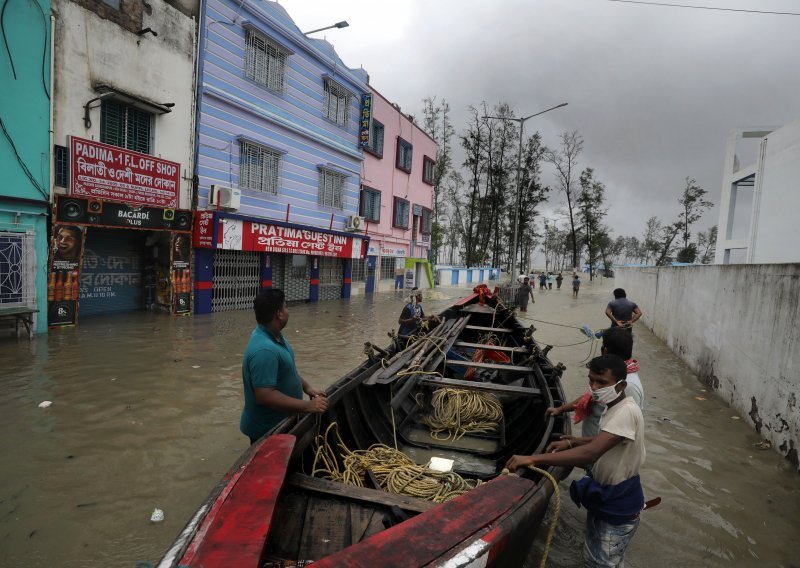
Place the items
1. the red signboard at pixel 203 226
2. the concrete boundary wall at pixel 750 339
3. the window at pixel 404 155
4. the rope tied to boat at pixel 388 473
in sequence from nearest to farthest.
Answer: the rope tied to boat at pixel 388 473 < the concrete boundary wall at pixel 750 339 < the red signboard at pixel 203 226 < the window at pixel 404 155

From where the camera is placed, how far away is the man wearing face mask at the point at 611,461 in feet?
7.62

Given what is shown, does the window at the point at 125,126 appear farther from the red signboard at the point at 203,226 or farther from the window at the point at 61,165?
the red signboard at the point at 203,226

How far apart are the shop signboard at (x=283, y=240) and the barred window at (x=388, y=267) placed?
3592mm

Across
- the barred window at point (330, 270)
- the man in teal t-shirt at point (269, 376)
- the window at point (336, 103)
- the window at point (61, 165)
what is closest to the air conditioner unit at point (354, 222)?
the barred window at point (330, 270)

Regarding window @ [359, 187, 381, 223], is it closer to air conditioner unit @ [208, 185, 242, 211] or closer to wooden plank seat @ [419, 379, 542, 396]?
air conditioner unit @ [208, 185, 242, 211]

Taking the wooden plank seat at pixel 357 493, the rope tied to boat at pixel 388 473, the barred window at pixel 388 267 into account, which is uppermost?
the barred window at pixel 388 267

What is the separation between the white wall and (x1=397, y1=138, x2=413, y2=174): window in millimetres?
11749

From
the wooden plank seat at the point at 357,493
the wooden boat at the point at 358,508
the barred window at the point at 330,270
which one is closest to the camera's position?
the wooden boat at the point at 358,508

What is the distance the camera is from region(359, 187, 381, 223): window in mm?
19047

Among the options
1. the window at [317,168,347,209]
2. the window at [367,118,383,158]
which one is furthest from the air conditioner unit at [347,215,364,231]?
the window at [367,118,383,158]

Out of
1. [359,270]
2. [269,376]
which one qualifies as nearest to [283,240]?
[359,270]

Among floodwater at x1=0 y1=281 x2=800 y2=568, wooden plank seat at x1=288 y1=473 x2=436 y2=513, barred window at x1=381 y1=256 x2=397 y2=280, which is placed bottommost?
floodwater at x1=0 y1=281 x2=800 y2=568

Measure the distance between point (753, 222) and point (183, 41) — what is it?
2039 cm

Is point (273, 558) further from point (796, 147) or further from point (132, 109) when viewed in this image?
point (796, 147)
